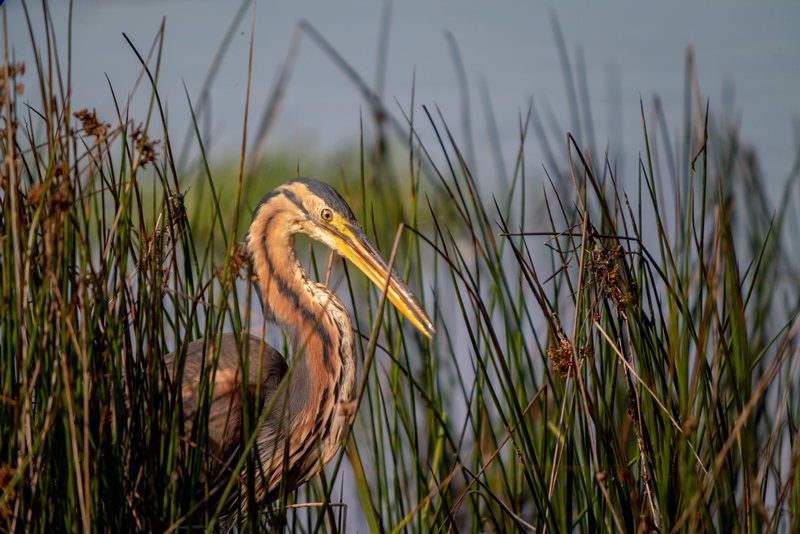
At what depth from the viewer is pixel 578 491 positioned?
1.40 m

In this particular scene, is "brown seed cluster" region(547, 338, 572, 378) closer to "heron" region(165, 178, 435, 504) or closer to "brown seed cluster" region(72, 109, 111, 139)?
"heron" region(165, 178, 435, 504)

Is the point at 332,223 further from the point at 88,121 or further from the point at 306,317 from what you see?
the point at 88,121

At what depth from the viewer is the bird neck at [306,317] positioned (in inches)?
64.4

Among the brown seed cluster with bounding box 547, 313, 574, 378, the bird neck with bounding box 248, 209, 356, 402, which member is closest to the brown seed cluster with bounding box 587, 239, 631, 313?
the brown seed cluster with bounding box 547, 313, 574, 378

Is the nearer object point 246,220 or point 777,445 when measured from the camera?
point 777,445

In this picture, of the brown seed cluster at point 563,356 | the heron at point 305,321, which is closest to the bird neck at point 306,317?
the heron at point 305,321

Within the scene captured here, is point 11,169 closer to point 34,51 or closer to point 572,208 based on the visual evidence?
point 34,51

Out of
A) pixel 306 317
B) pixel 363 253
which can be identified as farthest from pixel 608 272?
pixel 306 317

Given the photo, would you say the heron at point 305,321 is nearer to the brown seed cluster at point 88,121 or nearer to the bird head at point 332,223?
the bird head at point 332,223

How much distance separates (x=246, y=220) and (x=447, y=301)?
908 mm

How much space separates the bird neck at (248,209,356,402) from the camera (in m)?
1.64

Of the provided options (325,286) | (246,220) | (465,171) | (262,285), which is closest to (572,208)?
(465,171)

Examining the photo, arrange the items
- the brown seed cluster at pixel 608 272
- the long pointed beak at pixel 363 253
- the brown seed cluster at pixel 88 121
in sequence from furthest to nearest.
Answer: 1. the long pointed beak at pixel 363 253
2. the brown seed cluster at pixel 608 272
3. the brown seed cluster at pixel 88 121

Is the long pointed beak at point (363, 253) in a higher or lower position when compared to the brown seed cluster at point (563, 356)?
higher
